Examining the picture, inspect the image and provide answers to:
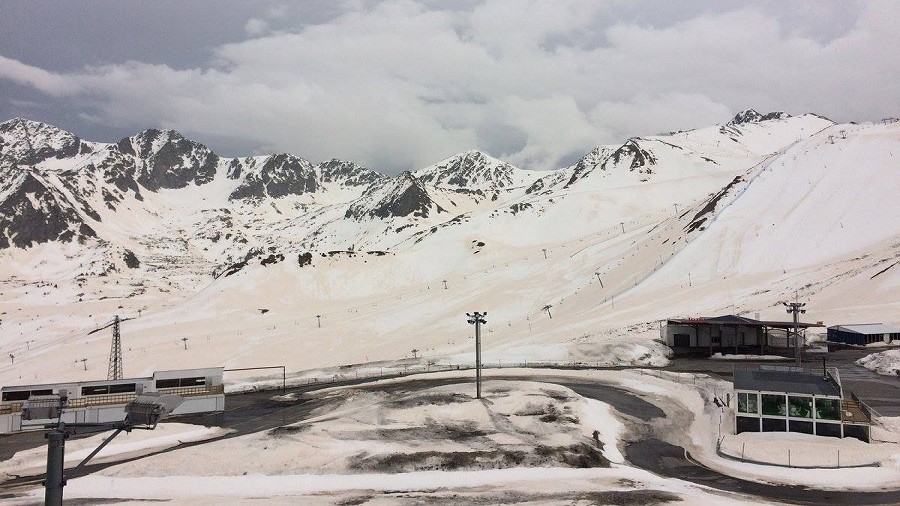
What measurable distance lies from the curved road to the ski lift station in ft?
5.52

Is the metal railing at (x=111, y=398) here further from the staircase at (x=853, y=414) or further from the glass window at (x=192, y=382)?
the staircase at (x=853, y=414)

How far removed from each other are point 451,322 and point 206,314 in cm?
5877

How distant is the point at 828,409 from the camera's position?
34.3 meters

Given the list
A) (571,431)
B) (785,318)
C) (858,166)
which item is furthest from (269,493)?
(858,166)

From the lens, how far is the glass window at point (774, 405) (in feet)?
116

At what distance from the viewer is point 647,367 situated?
60.7 meters

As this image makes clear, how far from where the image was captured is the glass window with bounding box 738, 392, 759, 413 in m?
36.0

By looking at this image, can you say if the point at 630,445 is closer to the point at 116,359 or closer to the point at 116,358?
the point at 116,359

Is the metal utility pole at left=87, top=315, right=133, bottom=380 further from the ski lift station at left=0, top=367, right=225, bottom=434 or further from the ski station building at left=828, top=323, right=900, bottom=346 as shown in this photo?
the ski station building at left=828, top=323, right=900, bottom=346

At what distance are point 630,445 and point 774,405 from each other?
9.48 metres

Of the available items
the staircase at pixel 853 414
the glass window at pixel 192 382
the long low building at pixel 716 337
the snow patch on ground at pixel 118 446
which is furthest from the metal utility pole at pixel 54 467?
the long low building at pixel 716 337

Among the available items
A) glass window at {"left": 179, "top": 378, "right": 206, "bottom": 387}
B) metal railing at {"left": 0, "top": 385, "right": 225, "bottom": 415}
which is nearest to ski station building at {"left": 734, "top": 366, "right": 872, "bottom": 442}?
metal railing at {"left": 0, "top": 385, "right": 225, "bottom": 415}

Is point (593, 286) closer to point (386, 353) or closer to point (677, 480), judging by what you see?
point (386, 353)

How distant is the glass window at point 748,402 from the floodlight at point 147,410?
35.1 metres
